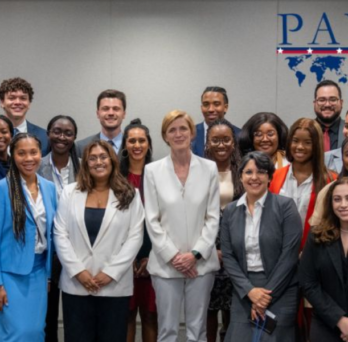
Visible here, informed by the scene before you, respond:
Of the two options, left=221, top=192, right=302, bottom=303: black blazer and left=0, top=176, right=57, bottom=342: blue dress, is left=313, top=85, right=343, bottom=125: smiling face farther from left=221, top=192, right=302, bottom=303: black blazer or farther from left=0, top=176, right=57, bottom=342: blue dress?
left=0, top=176, right=57, bottom=342: blue dress

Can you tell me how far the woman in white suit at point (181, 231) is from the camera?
3.47 metres

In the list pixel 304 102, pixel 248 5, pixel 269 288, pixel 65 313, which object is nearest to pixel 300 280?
pixel 269 288

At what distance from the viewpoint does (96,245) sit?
3.39m

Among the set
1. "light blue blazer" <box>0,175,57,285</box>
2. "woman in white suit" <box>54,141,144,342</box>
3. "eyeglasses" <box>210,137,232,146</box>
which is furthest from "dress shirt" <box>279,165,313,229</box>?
"light blue blazer" <box>0,175,57,285</box>

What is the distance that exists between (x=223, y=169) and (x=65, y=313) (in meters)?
1.43

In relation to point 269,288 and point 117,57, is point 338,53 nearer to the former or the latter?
point 117,57

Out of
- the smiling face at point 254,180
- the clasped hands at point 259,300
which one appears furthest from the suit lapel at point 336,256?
the smiling face at point 254,180

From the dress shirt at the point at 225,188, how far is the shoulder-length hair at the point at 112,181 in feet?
2.12

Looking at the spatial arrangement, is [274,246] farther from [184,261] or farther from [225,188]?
[225,188]

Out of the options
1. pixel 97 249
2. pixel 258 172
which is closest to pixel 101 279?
pixel 97 249

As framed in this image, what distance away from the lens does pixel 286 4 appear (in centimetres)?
558

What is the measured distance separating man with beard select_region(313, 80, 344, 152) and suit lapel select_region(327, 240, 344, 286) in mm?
1487

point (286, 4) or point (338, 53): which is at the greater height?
point (286, 4)

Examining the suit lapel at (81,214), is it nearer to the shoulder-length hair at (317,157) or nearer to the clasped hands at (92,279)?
the clasped hands at (92,279)
